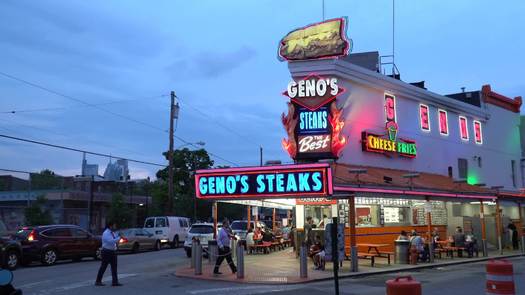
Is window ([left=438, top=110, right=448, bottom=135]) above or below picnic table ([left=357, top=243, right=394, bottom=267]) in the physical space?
above

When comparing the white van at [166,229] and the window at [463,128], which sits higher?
the window at [463,128]

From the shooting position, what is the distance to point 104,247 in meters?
16.2

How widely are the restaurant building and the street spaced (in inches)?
162

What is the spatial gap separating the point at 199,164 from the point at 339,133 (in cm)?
3435

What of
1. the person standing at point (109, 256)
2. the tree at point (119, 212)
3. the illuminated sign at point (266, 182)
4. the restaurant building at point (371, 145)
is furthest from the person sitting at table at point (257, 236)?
the tree at point (119, 212)

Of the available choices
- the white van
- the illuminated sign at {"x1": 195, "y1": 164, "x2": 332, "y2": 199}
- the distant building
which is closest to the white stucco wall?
the illuminated sign at {"x1": 195, "y1": 164, "x2": 332, "y2": 199}

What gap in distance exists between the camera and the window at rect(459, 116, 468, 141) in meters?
36.7

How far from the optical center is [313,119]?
2797cm

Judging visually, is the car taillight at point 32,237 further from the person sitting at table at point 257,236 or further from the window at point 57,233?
the person sitting at table at point 257,236

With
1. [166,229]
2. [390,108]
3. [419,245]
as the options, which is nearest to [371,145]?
[390,108]

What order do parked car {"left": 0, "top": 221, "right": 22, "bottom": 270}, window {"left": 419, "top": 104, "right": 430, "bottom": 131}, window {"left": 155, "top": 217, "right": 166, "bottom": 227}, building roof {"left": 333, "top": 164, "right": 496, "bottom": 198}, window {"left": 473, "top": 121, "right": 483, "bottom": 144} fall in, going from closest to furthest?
parked car {"left": 0, "top": 221, "right": 22, "bottom": 270} < building roof {"left": 333, "top": 164, "right": 496, "bottom": 198} < window {"left": 419, "top": 104, "right": 430, "bottom": 131} < window {"left": 155, "top": 217, "right": 166, "bottom": 227} < window {"left": 473, "top": 121, "right": 483, "bottom": 144}

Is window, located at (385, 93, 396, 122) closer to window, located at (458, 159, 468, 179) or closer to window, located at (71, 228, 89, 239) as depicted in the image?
window, located at (458, 159, 468, 179)

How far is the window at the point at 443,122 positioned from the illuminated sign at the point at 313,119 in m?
9.95

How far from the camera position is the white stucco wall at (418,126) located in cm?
2842
